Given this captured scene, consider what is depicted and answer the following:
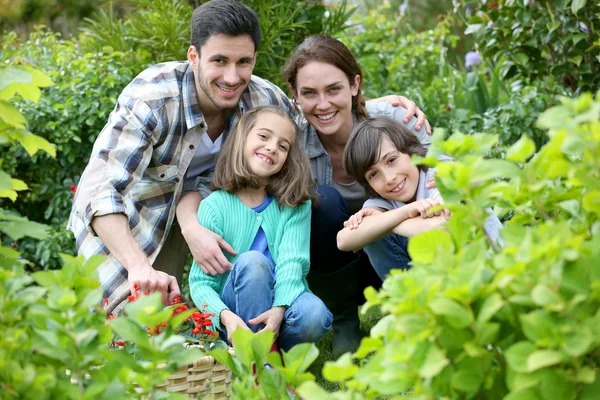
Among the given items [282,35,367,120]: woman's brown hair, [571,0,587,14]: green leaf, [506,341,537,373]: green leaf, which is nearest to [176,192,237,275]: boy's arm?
[282,35,367,120]: woman's brown hair

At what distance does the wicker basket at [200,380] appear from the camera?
6.55ft

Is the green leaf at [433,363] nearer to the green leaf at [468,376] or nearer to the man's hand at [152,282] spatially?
the green leaf at [468,376]

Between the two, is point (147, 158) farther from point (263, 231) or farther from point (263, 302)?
point (263, 302)

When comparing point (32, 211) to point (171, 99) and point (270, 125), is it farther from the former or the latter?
point (270, 125)

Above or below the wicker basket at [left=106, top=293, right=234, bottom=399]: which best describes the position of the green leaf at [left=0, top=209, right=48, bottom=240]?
above

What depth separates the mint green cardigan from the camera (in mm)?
2662

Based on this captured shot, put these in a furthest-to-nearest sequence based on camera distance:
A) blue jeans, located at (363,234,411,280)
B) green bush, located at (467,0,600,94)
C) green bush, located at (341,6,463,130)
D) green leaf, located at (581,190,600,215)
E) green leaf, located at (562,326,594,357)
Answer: green bush, located at (341,6,463,130) → green bush, located at (467,0,600,94) → blue jeans, located at (363,234,411,280) → green leaf, located at (581,190,600,215) → green leaf, located at (562,326,594,357)

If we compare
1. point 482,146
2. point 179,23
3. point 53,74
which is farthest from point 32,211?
point 482,146

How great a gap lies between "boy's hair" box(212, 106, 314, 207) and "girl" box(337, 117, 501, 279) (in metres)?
0.18

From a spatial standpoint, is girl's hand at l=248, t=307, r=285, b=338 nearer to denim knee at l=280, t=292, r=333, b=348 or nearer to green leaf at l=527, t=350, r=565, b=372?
denim knee at l=280, t=292, r=333, b=348

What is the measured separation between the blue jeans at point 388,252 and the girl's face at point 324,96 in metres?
0.50

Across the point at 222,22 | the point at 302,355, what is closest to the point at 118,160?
the point at 222,22

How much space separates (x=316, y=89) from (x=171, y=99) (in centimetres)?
57

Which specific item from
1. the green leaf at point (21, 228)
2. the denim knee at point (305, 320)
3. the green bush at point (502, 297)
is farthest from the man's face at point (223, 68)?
the green bush at point (502, 297)
